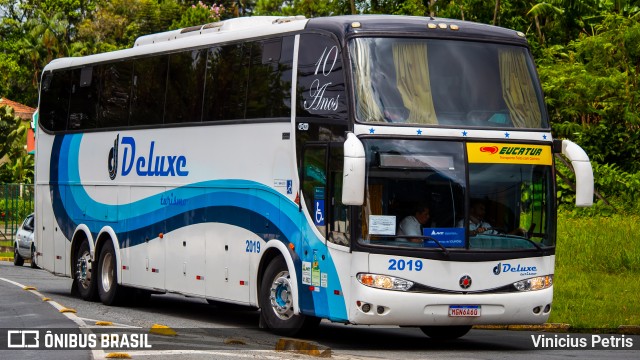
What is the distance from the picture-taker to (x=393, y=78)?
15125 mm

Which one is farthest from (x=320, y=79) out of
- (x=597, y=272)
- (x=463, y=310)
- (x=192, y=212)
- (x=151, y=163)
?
(x=597, y=272)

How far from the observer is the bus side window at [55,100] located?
24141mm

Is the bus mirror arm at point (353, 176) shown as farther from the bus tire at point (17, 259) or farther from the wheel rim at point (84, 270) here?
the bus tire at point (17, 259)

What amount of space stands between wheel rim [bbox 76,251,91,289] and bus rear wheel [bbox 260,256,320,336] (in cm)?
672

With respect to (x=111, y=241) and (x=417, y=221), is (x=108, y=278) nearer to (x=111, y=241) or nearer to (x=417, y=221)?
(x=111, y=241)

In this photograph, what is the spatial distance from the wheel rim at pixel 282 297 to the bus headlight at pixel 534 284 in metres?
2.84

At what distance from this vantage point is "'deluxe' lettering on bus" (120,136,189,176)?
765 inches

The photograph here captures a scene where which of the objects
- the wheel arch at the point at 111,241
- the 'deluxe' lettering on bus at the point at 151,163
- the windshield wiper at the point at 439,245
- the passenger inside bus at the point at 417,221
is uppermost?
the 'deluxe' lettering on bus at the point at 151,163

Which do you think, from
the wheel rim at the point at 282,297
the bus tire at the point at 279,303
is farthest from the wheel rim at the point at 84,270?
the wheel rim at the point at 282,297

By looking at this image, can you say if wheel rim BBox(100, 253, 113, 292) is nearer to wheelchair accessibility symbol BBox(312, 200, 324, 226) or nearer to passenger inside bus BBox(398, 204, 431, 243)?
wheelchair accessibility symbol BBox(312, 200, 324, 226)

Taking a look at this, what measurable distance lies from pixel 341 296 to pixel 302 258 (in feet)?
3.62

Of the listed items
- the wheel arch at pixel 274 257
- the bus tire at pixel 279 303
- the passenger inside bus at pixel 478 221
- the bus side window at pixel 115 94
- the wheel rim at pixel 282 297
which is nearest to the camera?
the passenger inside bus at pixel 478 221

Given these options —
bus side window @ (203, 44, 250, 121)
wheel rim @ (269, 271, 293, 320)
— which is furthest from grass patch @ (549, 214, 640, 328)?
bus side window @ (203, 44, 250, 121)

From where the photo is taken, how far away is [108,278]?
875 inches
